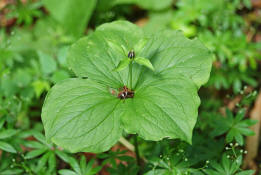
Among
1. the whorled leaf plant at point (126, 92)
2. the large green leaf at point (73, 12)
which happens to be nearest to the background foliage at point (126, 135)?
the large green leaf at point (73, 12)

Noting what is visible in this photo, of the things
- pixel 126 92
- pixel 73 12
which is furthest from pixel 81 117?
pixel 73 12

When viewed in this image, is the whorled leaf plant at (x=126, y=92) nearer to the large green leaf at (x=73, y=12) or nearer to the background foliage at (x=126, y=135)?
the background foliage at (x=126, y=135)

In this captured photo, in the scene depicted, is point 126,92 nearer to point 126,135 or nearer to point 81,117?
point 81,117

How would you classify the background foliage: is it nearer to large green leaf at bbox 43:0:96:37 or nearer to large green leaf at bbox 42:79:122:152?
large green leaf at bbox 43:0:96:37

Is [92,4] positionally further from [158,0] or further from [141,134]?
[141,134]

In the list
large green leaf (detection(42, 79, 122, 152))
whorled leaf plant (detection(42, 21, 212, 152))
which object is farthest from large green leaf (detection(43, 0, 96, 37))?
large green leaf (detection(42, 79, 122, 152))

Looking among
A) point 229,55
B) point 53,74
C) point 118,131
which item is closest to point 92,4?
point 53,74
